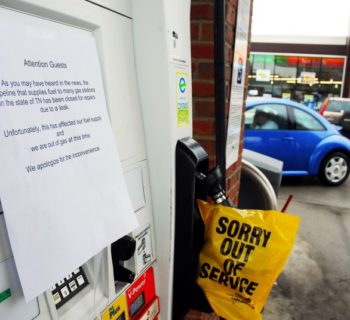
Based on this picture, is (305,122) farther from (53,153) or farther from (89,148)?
(53,153)

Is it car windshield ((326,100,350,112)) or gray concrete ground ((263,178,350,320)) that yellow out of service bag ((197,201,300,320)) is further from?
car windshield ((326,100,350,112))

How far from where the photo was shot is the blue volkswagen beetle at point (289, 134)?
19.9ft

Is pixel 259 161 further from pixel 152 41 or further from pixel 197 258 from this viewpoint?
pixel 152 41

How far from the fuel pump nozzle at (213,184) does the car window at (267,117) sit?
16.2ft

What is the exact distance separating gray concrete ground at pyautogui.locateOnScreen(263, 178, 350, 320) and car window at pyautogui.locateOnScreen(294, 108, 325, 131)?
4.37ft

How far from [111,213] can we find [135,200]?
0.17 meters

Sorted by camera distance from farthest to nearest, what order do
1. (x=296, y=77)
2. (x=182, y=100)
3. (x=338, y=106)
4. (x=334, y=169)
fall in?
(x=296, y=77) → (x=338, y=106) → (x=334, y=169) → (x=182, y=100)

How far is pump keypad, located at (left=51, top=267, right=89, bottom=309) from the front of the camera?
2.55ft

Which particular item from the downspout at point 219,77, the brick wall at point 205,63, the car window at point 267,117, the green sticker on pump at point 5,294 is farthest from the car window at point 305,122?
the green sticker on pump at point 5,294

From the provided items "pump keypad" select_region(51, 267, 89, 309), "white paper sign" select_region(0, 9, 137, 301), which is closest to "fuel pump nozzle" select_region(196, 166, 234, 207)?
"white paper sign" select_region(0, 9, 137, 301)

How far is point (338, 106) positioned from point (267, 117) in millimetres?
4616

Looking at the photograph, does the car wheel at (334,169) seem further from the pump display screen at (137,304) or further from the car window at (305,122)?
the pump display screen at (137,304)

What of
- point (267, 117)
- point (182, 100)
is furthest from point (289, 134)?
point (182, 100)

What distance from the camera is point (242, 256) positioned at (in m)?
1.23
